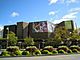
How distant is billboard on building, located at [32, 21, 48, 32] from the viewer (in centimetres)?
14538

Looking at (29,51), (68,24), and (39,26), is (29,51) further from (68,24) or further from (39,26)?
(68,24)

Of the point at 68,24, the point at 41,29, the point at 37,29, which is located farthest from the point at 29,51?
the point at 68,24

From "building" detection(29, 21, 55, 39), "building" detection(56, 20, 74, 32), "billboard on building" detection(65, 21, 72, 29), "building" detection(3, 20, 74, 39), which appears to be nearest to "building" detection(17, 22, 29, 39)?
"building" detection(3, 20, 74, 39)

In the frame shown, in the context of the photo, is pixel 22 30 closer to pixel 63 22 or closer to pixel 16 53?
pixel 63 22

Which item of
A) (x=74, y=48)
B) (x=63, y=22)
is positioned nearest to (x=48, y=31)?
(x=63, y=22)

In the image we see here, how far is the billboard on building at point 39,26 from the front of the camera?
14538 centimetres

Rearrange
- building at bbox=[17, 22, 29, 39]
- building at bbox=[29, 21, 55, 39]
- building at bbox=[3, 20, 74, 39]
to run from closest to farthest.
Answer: building at bbox=[29, 21, 55, 39] → building at bbox=[3, 20, 74, 39] → building at bbox=[17, 22, 29, 39]

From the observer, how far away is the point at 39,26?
147 meters

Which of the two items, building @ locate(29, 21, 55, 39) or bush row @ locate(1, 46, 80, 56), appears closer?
bush row @ locate(1, 46, 80, 56)

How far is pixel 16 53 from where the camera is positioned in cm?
2923

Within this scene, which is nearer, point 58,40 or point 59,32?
point 58,40

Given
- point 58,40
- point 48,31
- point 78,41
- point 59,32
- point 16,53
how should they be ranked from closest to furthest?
point 16,53
point 78,41
point 58,40
point 59,32
point 48,31

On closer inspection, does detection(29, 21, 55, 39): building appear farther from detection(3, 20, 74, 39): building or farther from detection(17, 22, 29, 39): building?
detection(17, 22, 29, 39): building

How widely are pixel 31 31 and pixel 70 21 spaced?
106 ft
